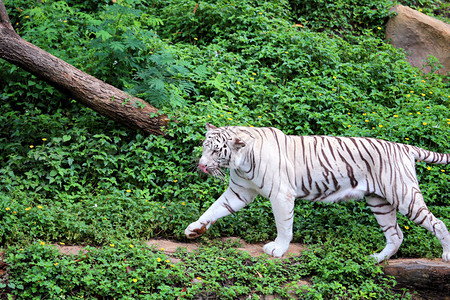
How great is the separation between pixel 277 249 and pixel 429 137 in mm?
3111

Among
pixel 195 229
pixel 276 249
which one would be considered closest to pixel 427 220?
pixel 276 249

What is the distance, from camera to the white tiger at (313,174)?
5406 mm

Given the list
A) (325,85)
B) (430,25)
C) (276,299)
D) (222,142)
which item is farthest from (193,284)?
(430,25)

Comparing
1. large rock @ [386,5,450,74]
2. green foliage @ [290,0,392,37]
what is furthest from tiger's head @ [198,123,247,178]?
large rock @ [386,5,450,74]

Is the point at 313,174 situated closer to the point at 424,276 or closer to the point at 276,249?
the point at 276,249

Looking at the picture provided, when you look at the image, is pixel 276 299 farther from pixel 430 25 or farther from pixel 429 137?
pixel 430 25

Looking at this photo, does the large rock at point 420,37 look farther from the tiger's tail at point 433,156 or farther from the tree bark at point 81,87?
the tree bark at point 81,87

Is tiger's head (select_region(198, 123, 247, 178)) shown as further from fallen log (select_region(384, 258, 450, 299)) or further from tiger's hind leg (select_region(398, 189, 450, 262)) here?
fallen log (select_region(384, 258, 450, 299))

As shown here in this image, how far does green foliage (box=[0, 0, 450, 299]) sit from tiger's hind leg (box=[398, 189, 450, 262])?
32 cm

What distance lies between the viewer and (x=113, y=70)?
7.78 m

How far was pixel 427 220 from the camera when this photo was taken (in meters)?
5.33

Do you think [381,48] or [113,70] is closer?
[113,70]

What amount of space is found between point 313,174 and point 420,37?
5744mm

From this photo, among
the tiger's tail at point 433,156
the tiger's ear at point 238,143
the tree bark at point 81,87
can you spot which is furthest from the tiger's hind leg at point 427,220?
the tree bark at point 81,87
